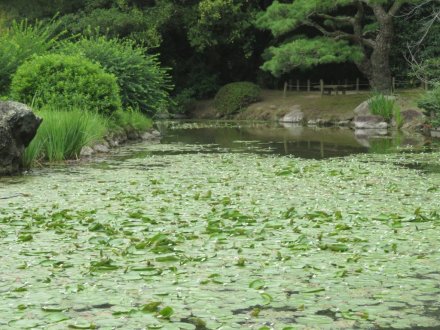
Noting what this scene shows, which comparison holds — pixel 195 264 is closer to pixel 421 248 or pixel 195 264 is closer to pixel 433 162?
pixel 421 248

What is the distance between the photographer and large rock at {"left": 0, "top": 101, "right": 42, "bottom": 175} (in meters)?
11.1

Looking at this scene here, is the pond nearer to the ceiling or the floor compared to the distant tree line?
nearer to the floor

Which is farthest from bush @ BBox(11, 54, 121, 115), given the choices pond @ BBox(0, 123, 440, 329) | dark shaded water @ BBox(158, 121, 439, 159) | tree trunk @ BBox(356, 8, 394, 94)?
tree trunk @ BBox(356, 8, 394, 94)

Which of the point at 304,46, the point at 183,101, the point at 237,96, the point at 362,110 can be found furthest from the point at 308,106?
the point at 183,101

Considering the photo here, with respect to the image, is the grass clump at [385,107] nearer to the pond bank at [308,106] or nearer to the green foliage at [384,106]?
the green foliage at [384,106]

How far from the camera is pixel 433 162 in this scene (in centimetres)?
1318

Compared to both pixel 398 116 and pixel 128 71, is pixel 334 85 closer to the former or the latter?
pixel 398 116

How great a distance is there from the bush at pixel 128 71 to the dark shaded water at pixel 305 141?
1.28 m

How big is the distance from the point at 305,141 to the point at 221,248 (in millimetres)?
13298

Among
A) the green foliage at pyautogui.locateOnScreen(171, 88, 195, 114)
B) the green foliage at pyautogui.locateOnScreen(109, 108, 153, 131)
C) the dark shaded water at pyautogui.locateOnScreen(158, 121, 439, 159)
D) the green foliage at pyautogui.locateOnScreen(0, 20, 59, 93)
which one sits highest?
the green foliage at pyautogui.locateOnScreen(0, 20, 59, 93)

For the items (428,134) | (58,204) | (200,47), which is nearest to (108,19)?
(200,47)

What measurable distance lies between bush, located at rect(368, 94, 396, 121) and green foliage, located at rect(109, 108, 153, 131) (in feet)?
27.7

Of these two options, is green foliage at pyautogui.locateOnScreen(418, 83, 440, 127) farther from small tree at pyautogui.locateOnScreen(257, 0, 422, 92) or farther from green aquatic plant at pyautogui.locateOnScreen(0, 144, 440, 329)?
green aquatic plant at pyautogui.locateOnScreen(0, 144, 440, 329)

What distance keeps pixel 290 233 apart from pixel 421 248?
4.00 ft
